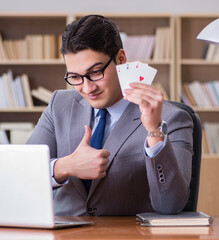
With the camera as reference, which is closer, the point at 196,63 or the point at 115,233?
the point at 115,233

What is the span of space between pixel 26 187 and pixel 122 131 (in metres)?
0.58

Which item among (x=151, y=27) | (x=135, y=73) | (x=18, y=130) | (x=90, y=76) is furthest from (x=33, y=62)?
(x=135, y=73)

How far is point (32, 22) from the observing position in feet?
15.0

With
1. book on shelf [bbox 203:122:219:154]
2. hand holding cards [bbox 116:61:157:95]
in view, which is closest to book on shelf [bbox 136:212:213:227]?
hand holding cards [bbox 116:61:157:95]

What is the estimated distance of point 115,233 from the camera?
123 centimetres

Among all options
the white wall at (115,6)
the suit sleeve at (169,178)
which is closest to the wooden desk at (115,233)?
the suit sleeve at (169,178)

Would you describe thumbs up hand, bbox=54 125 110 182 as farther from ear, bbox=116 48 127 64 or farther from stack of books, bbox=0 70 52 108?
stack of books, bbox=0 70 52 108

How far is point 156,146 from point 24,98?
10.4ft

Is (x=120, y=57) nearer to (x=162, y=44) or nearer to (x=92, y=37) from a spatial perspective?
(x=92, y=37)

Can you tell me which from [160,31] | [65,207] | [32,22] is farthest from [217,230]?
[32,22]

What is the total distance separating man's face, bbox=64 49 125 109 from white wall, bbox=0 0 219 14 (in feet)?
9.94

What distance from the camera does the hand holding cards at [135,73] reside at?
4.48 ft

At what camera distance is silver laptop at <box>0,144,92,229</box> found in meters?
1.22

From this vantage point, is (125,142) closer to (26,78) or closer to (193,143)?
(193,143)
